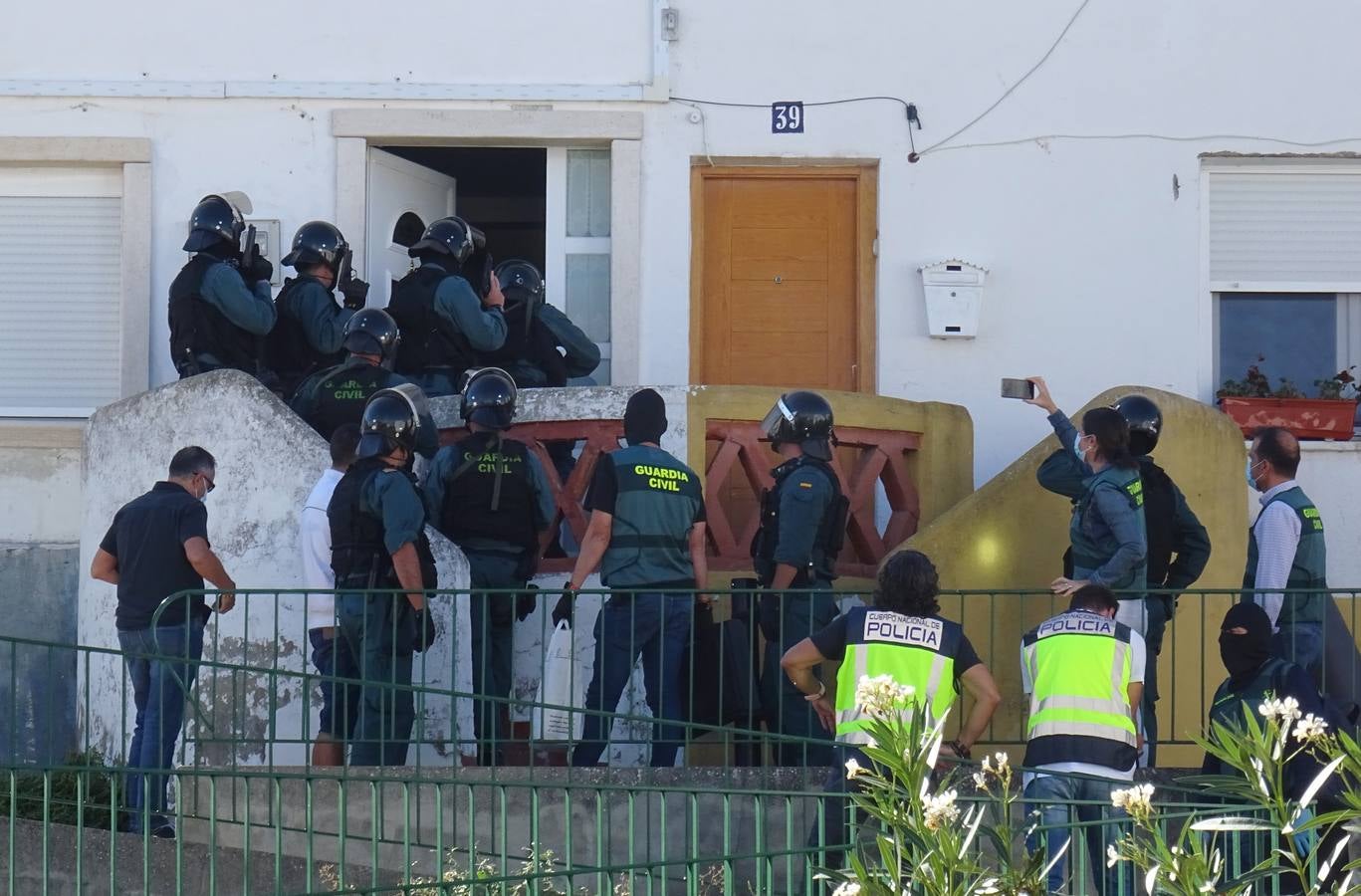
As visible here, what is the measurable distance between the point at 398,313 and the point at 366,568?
2.23m

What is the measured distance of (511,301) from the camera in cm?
1098

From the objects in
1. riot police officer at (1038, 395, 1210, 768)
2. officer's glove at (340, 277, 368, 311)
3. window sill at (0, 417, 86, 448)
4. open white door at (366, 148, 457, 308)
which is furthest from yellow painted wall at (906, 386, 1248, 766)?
window sill at (0, 417, 86, 448)

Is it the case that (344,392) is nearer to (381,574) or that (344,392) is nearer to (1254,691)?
(381,574)

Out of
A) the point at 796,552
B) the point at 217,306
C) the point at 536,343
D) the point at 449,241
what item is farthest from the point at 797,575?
the point at 217,306

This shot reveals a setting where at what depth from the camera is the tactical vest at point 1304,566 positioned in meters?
9.00

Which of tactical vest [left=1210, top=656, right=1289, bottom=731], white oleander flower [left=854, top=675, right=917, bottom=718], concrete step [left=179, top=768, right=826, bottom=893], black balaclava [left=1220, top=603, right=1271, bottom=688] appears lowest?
concrete step [left=179, top=768, right=826, bottom=893]

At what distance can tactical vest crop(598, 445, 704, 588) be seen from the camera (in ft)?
29.5

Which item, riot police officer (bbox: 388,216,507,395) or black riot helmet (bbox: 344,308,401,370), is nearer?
black riot helmet (bbox: 344,308,401,370)

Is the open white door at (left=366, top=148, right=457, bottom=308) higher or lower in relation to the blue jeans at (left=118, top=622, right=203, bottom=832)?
higher

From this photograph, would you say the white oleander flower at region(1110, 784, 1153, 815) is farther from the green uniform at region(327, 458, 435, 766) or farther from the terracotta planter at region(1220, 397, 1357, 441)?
the terracotta planter at region(1220, 397, 1357, 441)

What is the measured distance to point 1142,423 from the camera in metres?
9.36

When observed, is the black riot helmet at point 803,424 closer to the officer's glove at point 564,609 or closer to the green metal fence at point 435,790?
the green metal fence at point 435,790

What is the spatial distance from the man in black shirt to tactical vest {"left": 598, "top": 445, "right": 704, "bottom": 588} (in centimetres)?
171

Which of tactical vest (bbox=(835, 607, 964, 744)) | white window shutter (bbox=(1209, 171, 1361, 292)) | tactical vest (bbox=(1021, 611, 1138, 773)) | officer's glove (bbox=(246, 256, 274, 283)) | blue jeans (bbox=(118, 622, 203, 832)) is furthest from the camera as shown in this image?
white window shutter (bbox=(1209, 171, 1361, 292))
